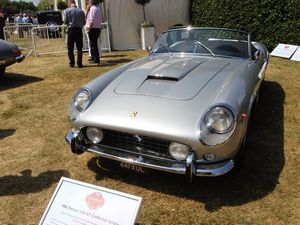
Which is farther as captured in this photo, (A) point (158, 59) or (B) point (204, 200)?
(A) point (158, 59)

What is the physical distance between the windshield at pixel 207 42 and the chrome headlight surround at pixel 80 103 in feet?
5.51

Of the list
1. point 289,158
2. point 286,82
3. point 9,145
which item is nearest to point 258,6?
point 286,82

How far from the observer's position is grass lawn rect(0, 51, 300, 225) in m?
3.12

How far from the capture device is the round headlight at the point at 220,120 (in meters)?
3.06

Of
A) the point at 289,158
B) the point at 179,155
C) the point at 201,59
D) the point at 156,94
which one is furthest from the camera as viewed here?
the point at 201,59

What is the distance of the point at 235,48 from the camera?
189 inches

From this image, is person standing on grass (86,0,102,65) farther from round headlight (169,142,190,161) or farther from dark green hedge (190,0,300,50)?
round headlight (169,142,190,161)

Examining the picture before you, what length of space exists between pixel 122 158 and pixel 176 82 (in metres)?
1.01

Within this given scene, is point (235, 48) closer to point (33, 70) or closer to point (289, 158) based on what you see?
point (289, 158)

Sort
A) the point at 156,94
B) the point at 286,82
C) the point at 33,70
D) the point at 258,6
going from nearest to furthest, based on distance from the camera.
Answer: the point at 156,94 → the point at 286,82 → the point at 33,70 → the point at 258,6

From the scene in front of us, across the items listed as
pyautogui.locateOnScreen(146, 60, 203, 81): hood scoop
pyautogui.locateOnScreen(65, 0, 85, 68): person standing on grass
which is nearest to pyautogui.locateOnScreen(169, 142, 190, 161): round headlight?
pyautogui.locateOnScreen(146, 60, 203, 81): hood scoop

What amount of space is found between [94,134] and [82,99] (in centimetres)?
44

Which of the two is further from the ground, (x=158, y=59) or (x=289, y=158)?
(x=158, y=59)

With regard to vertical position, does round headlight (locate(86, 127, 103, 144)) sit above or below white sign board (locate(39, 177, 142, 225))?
above
